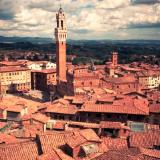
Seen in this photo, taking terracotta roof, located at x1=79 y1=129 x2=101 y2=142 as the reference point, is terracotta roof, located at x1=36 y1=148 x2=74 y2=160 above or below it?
below

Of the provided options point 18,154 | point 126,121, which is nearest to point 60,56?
point 126,121

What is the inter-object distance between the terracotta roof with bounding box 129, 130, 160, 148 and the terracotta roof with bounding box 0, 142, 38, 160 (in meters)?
7.72

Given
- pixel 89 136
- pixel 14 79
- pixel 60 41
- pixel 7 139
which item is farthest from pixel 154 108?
pixel 14 79

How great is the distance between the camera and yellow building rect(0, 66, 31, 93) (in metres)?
85.6

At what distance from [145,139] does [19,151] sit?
10.1 m

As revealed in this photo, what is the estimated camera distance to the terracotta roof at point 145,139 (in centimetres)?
2823

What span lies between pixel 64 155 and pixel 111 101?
784 inches

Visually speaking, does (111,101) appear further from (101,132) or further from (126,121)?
(101,132)

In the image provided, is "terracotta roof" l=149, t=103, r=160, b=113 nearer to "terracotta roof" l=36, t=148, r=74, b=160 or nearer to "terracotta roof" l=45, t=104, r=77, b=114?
"terracotta roof" l=45, t=104, r=77, b=114

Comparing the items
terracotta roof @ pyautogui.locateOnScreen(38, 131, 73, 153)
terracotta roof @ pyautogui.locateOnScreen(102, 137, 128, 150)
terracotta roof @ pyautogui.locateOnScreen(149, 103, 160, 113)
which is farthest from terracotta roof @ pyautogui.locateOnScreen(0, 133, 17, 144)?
terracotta roof @ pyautogui.locateOnScreen(149, 103, 160, 113)

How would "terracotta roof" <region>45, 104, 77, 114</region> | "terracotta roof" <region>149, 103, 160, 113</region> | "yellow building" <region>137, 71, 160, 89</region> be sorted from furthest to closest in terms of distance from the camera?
"yellow building" <region>137, 71, 160, 89</region> → "terracotta roof" <region>45, 104, 77, 114</region> → "terracotta roof" <region>149, 103, 160, 113</region>

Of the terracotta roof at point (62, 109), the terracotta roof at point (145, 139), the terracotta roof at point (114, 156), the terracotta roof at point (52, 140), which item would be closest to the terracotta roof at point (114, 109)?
the terracotta roof at point (62, 109)

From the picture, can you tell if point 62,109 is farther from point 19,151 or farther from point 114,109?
point 19,151

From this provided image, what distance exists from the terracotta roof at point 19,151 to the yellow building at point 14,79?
59.6 meters
